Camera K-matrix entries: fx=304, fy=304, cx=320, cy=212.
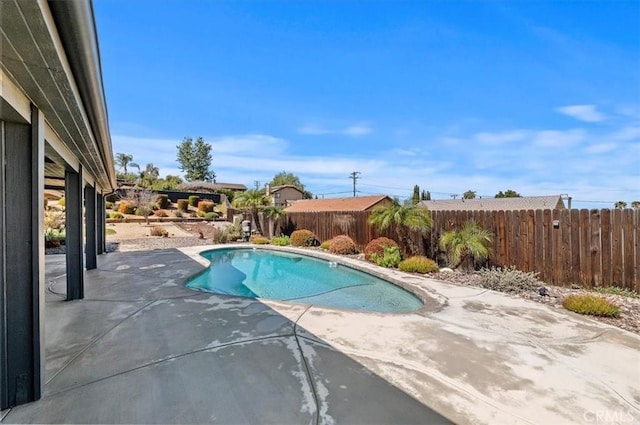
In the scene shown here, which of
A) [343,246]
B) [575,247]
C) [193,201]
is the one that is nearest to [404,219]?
[343,246]

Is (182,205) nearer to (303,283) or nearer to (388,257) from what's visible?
(303,283)

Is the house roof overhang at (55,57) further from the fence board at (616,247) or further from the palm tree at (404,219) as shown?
the fence board at (616,247)

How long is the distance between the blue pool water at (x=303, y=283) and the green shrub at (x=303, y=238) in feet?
7.29

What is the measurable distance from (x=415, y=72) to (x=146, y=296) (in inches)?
447

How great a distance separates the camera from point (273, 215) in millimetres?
18109

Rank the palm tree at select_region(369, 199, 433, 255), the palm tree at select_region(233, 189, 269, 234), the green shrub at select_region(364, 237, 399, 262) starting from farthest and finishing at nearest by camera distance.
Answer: the palm tree at select_region(233, 189, 269, 234), the green shrub at select_region(364, 237, 399, 262), the palm tree at select_region(369, 199, 433, 255)

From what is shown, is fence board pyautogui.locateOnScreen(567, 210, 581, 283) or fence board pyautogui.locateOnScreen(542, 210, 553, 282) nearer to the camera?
fence board pyautogui.locateOnScreen(567, 210, 581, 283)

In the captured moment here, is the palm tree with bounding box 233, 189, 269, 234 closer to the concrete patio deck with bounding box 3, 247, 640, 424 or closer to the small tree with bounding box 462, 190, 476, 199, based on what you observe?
the concrete patio deck with bounding box 3, 247, 640, 424

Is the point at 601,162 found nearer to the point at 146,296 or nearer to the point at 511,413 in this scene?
the point at 511,413

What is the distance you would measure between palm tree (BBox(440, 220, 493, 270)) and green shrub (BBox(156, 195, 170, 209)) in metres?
29.2

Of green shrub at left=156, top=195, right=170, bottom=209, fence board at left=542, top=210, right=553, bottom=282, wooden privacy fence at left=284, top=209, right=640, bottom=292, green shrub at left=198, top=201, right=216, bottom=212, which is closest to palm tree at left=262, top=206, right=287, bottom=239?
wooden privacy fence at left=284, top=209, right=640, bottom=292

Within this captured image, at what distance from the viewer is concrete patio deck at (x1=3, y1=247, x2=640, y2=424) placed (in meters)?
2.56

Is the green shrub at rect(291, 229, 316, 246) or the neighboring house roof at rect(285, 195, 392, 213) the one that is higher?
the neighboring house roof at rect(285, 195, 392, 213)

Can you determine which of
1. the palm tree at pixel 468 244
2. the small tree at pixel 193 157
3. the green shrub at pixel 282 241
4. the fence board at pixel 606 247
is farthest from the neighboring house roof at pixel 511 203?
the small tree at pixel 193 157
